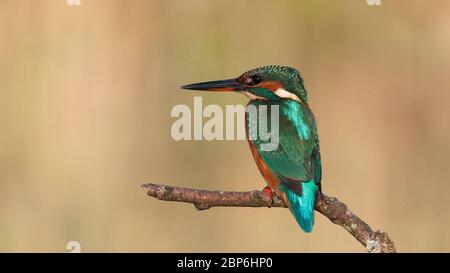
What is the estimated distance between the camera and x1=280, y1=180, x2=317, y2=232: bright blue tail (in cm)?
Result: 257

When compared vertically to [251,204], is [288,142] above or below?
above

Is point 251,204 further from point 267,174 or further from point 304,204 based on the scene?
point 267,174

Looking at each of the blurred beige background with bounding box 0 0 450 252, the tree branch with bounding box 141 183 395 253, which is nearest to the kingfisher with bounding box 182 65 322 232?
the tree branch with bounding box 141 183 395 253

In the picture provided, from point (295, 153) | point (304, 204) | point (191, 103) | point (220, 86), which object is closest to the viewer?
point (304, 204)

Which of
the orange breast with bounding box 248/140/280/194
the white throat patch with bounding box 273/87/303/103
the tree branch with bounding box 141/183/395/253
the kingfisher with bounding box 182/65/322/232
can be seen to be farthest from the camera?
the white throat patch with bounding box 273/87/303/103

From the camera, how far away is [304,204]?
8.72ft

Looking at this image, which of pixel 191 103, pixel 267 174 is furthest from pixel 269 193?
pixel 191 103

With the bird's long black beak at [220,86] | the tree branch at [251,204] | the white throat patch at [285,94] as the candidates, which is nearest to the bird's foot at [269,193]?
the tree branch at [251,204]

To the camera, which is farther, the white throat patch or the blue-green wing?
the white throat patch

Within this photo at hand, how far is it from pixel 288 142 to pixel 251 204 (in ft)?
1.23

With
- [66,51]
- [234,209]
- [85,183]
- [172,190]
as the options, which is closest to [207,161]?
[234,209]

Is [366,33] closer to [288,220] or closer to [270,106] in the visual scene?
[288,220]

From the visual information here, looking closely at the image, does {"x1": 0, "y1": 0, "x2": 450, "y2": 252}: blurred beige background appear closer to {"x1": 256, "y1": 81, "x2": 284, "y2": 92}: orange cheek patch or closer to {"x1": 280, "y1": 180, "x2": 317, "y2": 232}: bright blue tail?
{"x1": 256, "y1": 81, "x2": 284, "y2": 92}: orange cheek patch

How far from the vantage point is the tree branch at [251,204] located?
Answer: 2.30m
